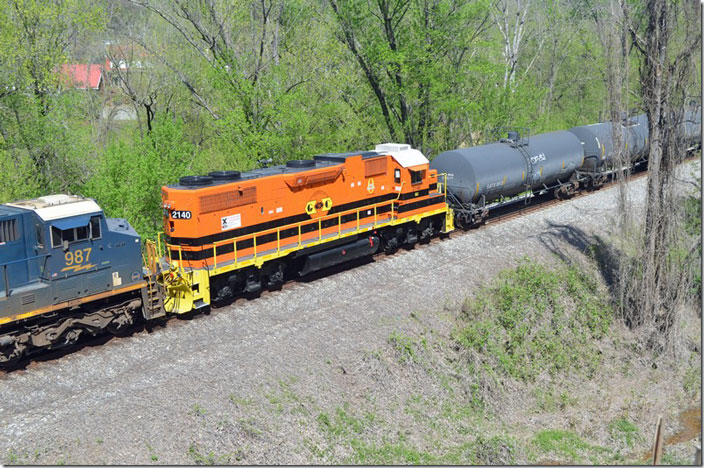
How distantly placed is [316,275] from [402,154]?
5959mm

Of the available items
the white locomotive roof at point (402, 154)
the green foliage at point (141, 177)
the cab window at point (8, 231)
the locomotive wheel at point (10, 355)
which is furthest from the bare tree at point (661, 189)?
the locomotive wheel at point (10, 355)

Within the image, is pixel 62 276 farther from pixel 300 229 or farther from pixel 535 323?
pixel 535 323

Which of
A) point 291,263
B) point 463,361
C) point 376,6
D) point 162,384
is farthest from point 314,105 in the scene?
point 162,384

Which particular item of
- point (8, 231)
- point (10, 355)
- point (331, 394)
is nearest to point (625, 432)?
point (331, 394)

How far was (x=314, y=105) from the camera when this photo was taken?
3120cm

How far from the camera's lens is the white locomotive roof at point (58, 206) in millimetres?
16016

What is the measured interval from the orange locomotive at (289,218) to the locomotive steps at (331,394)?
938 millimetres

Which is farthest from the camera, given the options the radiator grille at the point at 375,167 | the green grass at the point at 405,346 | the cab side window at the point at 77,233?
the radiator grille at the point at 375,167

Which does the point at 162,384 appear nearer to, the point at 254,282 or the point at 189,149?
the point at 254,282

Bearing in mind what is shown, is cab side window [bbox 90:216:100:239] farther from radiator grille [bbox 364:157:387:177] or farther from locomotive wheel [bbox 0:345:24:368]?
radiator grille [bbox 364:157:387:177]

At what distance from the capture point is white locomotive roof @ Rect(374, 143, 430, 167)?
2472 centimetres

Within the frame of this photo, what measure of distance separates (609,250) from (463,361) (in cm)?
1181

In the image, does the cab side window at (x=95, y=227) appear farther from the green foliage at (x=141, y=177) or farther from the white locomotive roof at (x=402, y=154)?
the white locomotive roof at (x=402, y=154)

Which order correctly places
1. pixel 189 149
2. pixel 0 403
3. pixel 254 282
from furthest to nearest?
pixel 189 149
pixel 254 282
pixel 0 403
